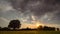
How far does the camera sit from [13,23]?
12544 cm

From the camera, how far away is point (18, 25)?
11981 cm

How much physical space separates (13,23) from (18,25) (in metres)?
7.58
